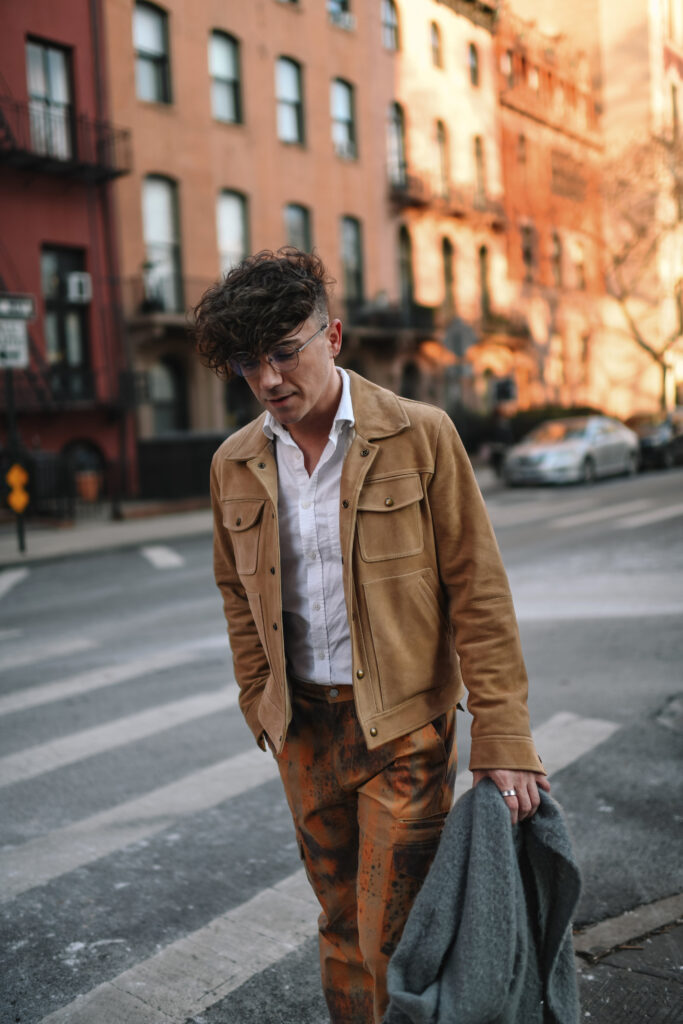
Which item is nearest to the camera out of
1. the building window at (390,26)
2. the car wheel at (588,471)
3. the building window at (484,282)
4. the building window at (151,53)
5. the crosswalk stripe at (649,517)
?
the crosswalk stripe at (649,517)

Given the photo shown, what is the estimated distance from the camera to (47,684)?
7.15 metres

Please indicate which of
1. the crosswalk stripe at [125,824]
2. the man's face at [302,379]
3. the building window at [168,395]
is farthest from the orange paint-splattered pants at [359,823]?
the building window at [168,395]

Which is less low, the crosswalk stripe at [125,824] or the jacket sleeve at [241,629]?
the jacket sleeve at [241,629]

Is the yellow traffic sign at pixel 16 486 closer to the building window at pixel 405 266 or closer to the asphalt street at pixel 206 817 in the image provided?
the asphalt street at pixel 206 817

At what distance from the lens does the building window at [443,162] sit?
33.5 metres

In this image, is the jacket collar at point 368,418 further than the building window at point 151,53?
No

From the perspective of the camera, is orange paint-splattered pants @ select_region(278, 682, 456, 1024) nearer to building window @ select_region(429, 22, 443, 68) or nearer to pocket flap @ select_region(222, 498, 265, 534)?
pocket flap @ select_region(222, 498, 265, 534)

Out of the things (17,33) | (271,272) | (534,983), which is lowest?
(534,983)

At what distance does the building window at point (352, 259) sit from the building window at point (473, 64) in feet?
30.3

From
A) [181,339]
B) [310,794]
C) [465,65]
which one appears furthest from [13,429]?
[465,65]

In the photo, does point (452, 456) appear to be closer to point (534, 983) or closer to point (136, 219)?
point (534, 983)

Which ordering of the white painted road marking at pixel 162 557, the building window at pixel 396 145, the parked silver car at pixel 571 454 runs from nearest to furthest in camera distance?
the white painted road marking at pixel 162 557 < the parked silver car at pixel 571 454 < the building window at pixel 396 145

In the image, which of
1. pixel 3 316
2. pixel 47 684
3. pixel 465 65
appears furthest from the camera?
pixel 465 65

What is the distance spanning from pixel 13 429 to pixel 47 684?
919cm
